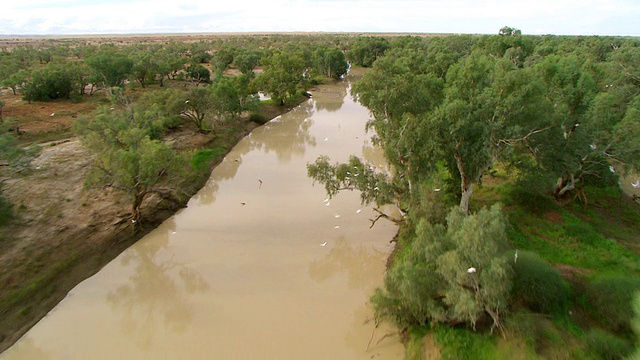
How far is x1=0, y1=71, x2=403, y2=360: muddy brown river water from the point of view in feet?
44.8

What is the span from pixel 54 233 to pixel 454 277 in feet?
63.3

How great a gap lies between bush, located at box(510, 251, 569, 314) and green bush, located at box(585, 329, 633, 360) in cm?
150

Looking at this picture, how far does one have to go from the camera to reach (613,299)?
489 inches

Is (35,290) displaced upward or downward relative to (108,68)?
downward

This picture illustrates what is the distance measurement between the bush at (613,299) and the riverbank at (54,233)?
69.6 feet

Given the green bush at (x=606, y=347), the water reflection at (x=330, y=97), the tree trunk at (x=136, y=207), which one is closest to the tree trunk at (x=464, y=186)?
the green bush at (x=606, y=347)

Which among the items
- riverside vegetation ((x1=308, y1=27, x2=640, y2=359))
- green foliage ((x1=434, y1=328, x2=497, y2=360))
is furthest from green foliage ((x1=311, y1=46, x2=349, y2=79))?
green foliage ((x1=434, y1=328, x2=497, y2=360))

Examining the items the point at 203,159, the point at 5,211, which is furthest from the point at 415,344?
the point at 203,159

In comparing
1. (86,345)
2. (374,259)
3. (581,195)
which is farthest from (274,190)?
(581,195)

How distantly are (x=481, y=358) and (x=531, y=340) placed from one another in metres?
1.58

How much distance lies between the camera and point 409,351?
12555 mm

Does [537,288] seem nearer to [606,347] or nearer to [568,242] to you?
[606,347]

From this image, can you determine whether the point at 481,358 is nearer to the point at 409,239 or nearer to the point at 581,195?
the point at 409,239

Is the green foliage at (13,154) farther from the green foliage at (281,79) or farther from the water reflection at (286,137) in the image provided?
the green foliage at (281,79)
